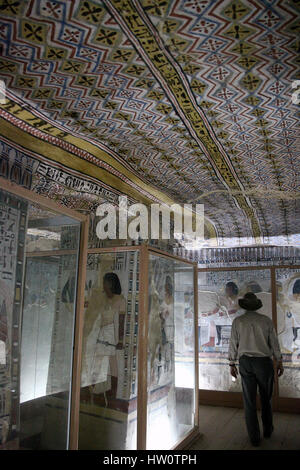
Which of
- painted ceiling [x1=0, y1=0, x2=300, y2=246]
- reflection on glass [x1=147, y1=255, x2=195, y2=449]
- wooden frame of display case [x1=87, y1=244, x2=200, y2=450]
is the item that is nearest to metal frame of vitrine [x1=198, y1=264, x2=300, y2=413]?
reflection on glass [x1=147, y1=255, x2=195, y2=449]

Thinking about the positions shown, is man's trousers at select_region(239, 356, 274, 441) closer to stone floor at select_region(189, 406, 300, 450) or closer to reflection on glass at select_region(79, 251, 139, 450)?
Result: stone floor at select_region(189, 406, 300, 450)

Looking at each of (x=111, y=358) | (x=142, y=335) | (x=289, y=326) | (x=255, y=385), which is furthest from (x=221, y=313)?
(x=142, y=335)

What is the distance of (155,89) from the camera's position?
239cm

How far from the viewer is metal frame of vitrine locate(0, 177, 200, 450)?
2439 millimetres

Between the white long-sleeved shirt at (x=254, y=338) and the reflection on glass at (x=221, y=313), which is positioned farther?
the reflection on glass at (x=221, y=313)

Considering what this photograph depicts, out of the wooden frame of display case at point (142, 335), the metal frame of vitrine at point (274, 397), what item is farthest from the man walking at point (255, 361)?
the metal frame of vitrine at point (274, 397)

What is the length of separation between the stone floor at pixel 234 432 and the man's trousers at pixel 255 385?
0.18 metres

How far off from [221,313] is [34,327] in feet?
14.8

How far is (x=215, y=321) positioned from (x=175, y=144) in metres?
4.05

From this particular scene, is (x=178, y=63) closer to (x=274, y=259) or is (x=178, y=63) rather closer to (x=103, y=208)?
(x=103, y=208)

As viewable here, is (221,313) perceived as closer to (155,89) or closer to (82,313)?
(82,313)

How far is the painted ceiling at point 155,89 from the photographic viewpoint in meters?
1.77

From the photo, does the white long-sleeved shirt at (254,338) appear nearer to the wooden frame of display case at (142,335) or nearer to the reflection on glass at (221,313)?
the wooden frame of display case at (142,335)
